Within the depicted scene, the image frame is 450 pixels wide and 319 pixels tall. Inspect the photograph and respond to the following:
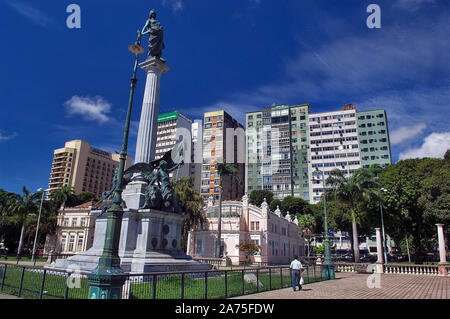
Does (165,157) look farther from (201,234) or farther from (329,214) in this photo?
(329,214)

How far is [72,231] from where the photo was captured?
5459 centimetres

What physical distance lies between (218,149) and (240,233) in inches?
2066

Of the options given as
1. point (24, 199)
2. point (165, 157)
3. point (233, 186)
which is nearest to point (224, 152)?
point (233, 186)

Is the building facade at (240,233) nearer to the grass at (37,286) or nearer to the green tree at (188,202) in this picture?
the green tree at (188,202)

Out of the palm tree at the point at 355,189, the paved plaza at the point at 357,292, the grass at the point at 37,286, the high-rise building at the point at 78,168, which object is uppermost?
the high-rise building at the point at 78,168

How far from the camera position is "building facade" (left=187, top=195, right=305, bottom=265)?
46.4m

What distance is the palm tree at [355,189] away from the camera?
1324 inches

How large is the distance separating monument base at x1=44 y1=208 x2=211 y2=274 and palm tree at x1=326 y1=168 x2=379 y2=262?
21.0m

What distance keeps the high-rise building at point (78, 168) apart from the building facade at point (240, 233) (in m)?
70.6

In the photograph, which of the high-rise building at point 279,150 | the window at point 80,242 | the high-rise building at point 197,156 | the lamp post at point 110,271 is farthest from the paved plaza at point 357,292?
the high-rise building at point 197,156

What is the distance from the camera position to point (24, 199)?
171ft

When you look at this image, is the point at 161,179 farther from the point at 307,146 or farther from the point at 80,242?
the point at 307,146

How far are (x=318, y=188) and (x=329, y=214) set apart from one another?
28.2 m

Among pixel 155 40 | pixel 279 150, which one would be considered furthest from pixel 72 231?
pixel 279 150
